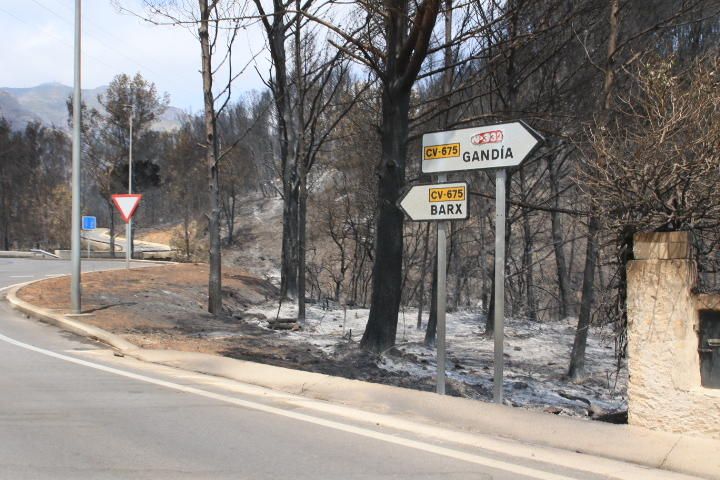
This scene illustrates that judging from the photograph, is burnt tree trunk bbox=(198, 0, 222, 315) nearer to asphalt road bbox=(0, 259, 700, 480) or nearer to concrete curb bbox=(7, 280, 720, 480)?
concrete curb bbox=(7, 280, 720, 480)

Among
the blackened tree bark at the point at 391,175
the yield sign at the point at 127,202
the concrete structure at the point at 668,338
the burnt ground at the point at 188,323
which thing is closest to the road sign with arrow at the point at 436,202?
the concrete structure at the point at 668,338

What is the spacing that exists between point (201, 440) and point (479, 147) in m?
3.85

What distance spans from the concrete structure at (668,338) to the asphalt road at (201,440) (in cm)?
75

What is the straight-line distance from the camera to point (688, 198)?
527 centimetres

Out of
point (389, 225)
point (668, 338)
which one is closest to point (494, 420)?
point (668, 338)

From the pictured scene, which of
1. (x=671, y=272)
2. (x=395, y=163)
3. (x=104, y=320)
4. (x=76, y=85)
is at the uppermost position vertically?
(x=76, y=85)

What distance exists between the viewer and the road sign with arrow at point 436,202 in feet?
21.4

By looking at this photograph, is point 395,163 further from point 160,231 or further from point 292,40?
point 160,231

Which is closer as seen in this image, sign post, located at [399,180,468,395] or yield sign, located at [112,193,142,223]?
sign post, located at [399,180,468,395]

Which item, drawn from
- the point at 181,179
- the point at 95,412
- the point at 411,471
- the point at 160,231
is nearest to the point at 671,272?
the point at 411,471

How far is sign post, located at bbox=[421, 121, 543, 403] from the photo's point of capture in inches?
241

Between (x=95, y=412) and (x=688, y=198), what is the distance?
5760mm

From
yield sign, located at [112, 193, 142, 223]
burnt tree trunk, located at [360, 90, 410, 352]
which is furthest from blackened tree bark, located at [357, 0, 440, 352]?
yield sign, located at [112, 193, 142, 223]

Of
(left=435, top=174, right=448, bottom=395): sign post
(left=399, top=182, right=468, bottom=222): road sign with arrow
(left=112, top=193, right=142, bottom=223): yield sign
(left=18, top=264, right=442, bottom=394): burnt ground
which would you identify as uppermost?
(left=112, top=193, right=142, bottom=223): yield sign
